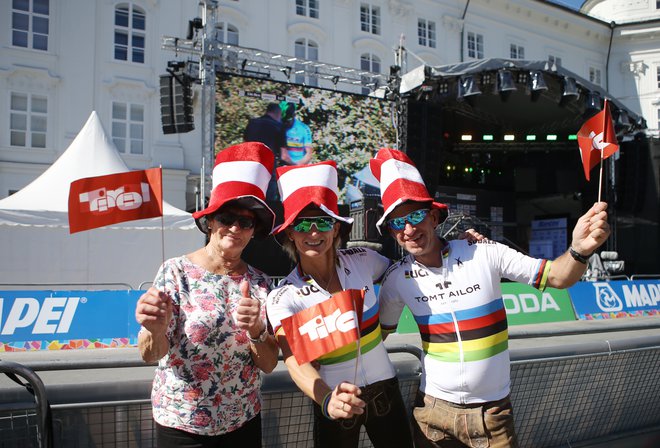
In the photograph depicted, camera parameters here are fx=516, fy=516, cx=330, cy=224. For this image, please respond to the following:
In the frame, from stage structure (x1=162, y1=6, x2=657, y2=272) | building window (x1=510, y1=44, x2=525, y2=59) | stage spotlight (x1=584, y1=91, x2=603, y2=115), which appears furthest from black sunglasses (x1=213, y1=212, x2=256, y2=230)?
building window (x1=510, y1=44, x2=525, y2=59)

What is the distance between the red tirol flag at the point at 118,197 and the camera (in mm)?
2645

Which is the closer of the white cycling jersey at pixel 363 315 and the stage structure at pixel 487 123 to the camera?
the white cycling jersey at pixel 363 315

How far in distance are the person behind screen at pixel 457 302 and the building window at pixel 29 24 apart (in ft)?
66.4

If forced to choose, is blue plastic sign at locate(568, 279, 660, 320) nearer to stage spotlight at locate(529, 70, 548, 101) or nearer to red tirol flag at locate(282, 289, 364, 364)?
stage spotlight at locate(529, 70, 548, 101)

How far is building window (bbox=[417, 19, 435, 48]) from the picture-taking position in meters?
25.5

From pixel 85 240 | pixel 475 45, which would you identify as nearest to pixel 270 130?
pixel 85 240

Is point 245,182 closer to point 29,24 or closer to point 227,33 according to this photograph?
point 29,24

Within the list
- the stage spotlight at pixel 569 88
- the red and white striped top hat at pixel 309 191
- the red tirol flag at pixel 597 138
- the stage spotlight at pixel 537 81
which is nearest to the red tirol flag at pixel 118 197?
the red and white striped top hat at pixel 309 191

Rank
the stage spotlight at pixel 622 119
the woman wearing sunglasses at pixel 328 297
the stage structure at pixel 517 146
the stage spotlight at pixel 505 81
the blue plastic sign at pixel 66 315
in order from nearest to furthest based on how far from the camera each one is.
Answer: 1. the woman wearing sunglasses at pixel 328 297
2. the blue plastic sign at pixel 66 315
3. the stage spotlight at pixel 505 81
4. the stage structure at pixel 517 146
5. the stage spotlight at pixel 622 119

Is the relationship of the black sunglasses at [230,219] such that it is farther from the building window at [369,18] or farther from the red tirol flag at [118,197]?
the building window at [369,18]

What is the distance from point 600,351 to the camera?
3.34m

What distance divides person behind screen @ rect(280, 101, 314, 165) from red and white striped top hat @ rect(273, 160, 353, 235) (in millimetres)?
11836

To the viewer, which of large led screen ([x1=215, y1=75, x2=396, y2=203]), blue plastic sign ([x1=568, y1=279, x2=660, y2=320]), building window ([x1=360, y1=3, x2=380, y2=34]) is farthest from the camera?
building window ([x1=360, y1=3, x2=380, y2=34])

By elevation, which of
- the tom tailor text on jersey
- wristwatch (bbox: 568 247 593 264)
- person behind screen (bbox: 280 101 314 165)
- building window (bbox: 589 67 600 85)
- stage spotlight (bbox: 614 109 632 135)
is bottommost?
the tom tailor text on jersey
